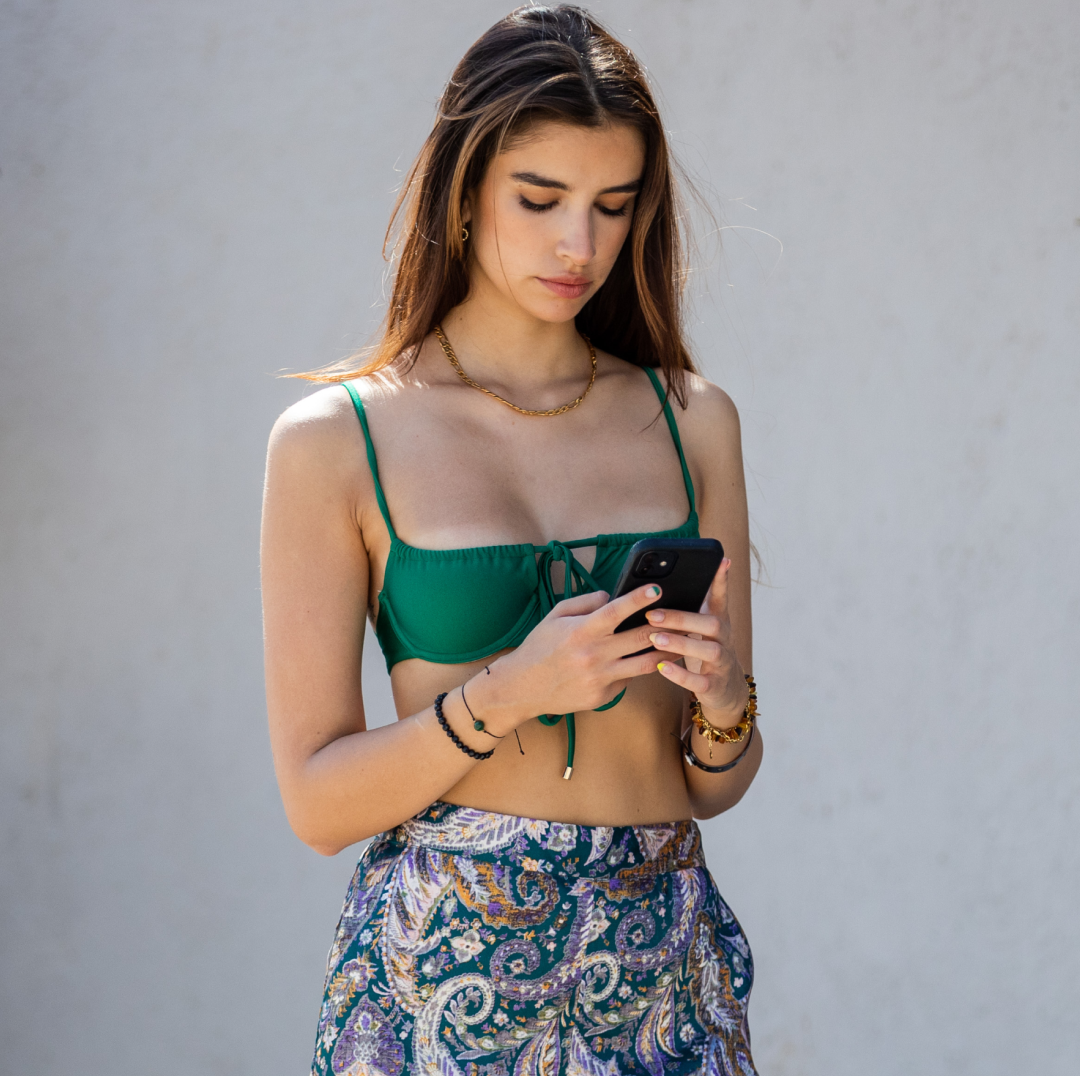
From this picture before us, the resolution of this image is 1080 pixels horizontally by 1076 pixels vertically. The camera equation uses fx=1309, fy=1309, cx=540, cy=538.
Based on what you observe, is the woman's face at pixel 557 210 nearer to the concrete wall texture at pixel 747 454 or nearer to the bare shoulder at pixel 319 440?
the bare shoulder at pixel 319 440

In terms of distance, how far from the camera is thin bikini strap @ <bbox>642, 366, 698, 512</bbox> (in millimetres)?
1641

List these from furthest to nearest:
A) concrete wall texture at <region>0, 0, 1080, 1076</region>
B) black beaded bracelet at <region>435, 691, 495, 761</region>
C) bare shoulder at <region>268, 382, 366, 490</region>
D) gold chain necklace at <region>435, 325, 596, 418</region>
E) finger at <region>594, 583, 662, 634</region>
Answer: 1. concrete wall texture at <region>0, 0, 1080, 1076</region>
2. gold chain necklace at <region>435, 325, 596, 418</region>
3. bare shoulder at <region>268, 382, 366, 490</region>
4. black beaded bracelet at <region>435, 691, 495, 761</region>
5. finger at <region>594, 583, 662, 634</region>

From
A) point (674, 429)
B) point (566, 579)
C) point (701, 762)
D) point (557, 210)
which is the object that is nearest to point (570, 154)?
point (557, 210)

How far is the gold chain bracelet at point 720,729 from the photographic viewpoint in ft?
4.96

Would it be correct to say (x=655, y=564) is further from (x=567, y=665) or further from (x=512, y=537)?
(x=512, y=537)

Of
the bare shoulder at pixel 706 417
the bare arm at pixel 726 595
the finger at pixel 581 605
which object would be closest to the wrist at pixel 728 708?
the bare arm at pixel 726 595

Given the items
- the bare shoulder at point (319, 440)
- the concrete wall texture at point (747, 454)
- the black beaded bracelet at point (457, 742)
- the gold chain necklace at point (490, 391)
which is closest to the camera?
the black beaded bracelet at point (457, 742)

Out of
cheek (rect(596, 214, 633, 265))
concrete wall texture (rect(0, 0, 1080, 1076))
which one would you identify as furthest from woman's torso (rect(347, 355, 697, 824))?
concrete wall texture (rect(0, 0, 1080, 1076))

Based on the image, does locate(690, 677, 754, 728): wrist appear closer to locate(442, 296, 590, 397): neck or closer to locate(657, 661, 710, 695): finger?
locate(657, 661, 710, 695): finger

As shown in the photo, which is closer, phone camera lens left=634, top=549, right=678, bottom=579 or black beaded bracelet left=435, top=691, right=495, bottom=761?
phone camera lens left=634, top=549, right=678, bottom=579

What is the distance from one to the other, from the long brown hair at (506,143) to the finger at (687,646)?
500 mm

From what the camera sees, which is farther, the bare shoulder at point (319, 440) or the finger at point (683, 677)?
the bare shoulder at point (319, 440)

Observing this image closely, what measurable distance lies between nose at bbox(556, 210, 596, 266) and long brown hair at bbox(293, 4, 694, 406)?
107mm

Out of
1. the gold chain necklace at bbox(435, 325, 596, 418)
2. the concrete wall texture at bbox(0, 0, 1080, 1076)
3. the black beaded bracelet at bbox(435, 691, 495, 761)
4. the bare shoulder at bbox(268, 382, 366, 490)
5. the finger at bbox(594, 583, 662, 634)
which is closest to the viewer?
the finger at bbox(594, 583, 662, 634)
